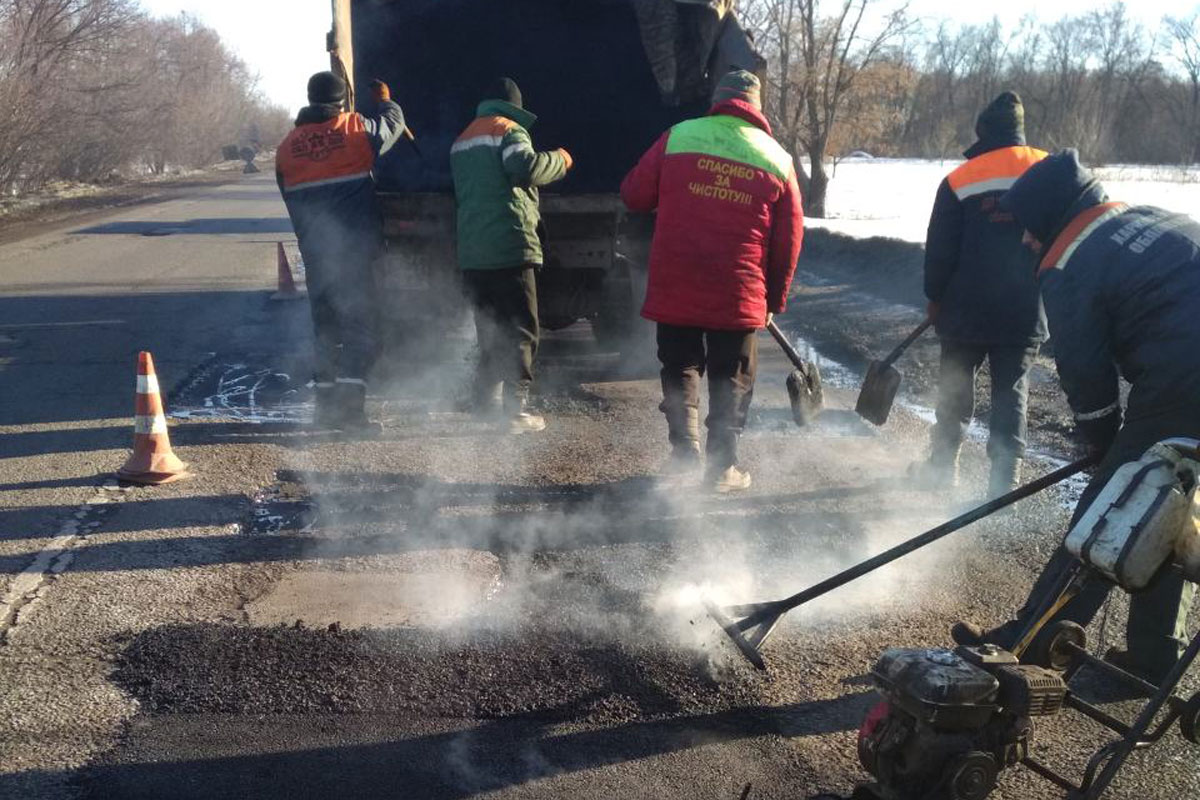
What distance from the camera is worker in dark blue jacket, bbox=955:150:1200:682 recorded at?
3068 mm

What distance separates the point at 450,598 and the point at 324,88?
3.36 m

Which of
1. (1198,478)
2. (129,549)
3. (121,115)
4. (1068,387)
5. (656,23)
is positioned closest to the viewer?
(1198,478)

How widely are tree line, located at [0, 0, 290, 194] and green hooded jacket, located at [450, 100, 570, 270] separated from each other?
18.4 meters

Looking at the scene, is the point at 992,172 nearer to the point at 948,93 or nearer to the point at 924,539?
the point at 924,539

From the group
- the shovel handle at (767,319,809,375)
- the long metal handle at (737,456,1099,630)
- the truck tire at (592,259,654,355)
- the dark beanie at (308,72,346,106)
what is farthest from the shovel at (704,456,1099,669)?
the truck tire at (592,259,654,355)

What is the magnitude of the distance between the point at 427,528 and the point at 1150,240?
10.2 feet

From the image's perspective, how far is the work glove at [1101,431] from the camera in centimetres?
334

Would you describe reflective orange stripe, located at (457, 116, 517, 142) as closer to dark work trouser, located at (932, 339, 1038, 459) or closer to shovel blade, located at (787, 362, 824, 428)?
shovel blade, located at (787, 362, 824, 428)

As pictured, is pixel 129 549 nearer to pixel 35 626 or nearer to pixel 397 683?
pixel 35 626

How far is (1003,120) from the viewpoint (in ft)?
16.6

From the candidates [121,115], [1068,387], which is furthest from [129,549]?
[121,115]

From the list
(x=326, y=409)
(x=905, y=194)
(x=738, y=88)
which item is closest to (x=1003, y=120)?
(x=738, y=88)

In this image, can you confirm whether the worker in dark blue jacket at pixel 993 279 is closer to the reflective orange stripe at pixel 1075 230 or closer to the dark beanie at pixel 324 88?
the reflective orange stripe at pixel 1075 230

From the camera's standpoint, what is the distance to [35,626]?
11.8 ft
